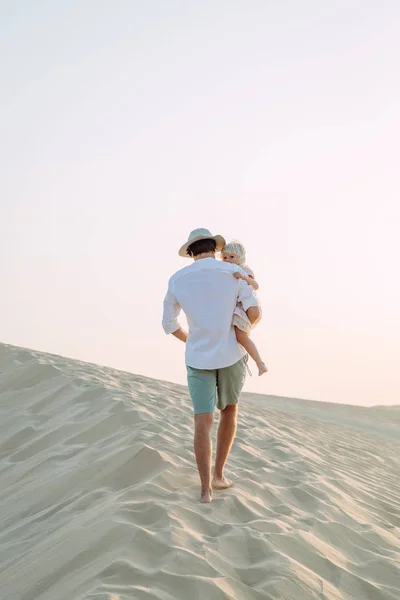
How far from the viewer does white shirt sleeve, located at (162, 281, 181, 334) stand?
15.2ft

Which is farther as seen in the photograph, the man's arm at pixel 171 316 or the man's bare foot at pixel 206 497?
the man's arm at pixel 171 316

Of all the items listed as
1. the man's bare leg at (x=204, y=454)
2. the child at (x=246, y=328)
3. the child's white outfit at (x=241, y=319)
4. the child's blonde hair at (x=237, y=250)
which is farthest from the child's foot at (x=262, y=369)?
the child's blonde hair at (x=237, y=250)

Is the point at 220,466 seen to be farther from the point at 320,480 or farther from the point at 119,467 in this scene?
the point at 320,480

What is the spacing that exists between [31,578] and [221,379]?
5.70 feet

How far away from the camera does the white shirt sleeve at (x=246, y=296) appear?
4496 millimetres

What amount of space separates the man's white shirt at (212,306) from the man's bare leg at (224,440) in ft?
1.42

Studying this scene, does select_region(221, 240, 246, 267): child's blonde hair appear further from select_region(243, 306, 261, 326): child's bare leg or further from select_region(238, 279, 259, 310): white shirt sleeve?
select_region(243, 306, 261, 326): child's bare leg

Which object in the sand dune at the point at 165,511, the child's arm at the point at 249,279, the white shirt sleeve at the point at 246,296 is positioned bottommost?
the sand dune at the point at 165,511

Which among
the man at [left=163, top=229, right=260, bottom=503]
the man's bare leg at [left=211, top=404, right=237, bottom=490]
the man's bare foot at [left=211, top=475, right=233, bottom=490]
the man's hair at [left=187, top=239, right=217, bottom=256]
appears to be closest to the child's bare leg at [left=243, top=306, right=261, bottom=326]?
the man at [left=163, top=229, right=260, bottom=503]

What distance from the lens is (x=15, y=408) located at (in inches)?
302

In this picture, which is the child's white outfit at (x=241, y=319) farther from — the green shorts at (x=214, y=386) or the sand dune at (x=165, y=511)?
the sand dune at (x=165, y=511)

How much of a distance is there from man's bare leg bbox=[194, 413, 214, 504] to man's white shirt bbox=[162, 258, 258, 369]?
15.0 inches

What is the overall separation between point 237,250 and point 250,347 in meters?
0.71

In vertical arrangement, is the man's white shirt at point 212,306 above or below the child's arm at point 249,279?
below
